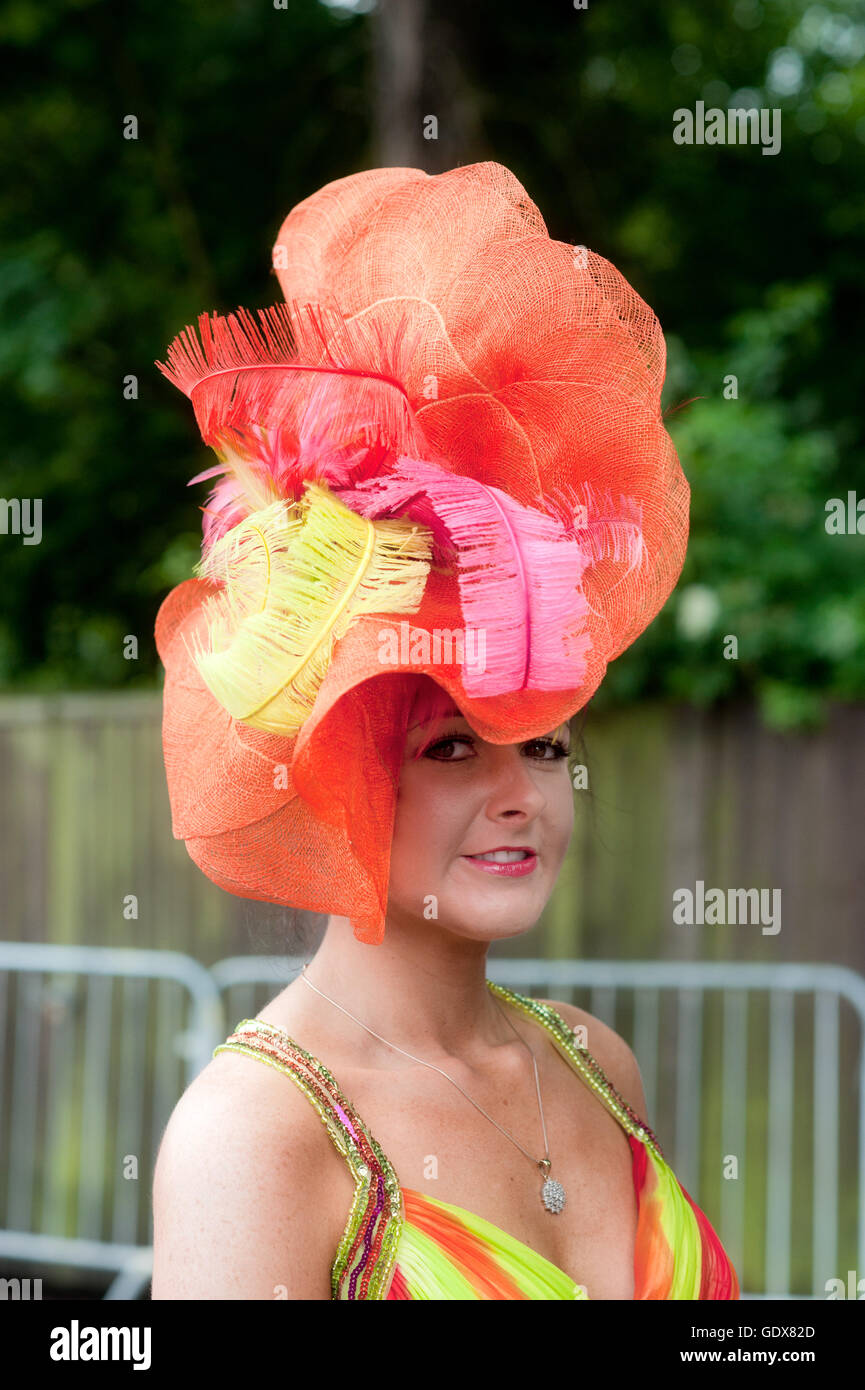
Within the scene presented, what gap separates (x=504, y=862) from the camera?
1457mm

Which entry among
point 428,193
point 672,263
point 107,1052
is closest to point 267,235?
point 672,263

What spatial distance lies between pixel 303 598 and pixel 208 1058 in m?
4.01

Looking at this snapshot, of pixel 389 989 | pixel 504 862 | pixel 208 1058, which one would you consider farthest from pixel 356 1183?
pixel 208 1058

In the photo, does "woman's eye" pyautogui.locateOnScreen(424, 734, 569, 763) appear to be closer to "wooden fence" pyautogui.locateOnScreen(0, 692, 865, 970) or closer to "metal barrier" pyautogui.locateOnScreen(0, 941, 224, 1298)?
"wooden fence" pyautogui.locateOnScreen(0, 692, 865, 970)

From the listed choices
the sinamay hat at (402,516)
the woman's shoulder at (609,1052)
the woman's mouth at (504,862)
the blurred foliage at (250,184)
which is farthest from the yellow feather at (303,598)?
the blurred foliage at (250,184)

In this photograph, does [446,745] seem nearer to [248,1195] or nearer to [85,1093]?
[248,1195]

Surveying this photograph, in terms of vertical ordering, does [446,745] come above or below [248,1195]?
above

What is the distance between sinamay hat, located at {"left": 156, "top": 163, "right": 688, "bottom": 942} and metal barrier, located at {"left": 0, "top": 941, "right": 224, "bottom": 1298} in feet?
12.7

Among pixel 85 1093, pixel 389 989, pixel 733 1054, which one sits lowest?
pixel 85 1093

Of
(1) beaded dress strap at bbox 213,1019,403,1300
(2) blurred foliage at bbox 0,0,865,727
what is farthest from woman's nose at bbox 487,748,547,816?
(2) blurred foliage at bbox 0,0,865,727

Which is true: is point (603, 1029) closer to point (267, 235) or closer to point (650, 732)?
point (650, 732)

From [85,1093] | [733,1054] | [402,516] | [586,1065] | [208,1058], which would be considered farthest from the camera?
[85,1093]

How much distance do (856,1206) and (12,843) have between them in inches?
156

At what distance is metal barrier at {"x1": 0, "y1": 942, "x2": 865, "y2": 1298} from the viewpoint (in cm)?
473
